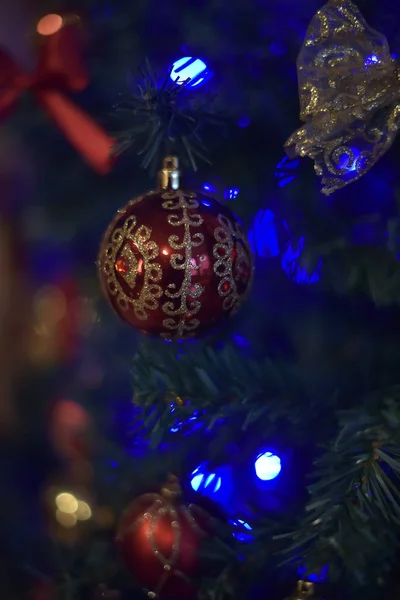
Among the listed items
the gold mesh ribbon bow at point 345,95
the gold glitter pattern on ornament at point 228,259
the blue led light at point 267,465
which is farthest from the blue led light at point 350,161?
the blue led light at point 267,465

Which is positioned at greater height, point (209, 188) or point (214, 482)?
point (209, 188)

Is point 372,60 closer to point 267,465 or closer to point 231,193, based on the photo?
point 231,193

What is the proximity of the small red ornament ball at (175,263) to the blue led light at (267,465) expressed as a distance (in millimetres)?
194

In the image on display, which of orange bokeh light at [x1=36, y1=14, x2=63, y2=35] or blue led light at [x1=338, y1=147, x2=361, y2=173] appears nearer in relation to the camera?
blue led light at [x1=338, y1=147, x2=361, y2=173]

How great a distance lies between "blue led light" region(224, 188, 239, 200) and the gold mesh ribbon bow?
20 centimetres

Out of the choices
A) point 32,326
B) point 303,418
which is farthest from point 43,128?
point 303,418

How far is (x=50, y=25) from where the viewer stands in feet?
2.47

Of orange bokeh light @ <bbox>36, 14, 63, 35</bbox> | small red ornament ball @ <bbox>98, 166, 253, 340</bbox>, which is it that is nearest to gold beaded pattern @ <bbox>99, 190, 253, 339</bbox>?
small red ornament ball @ <bbox>98, 166, 253, 340</bbox>

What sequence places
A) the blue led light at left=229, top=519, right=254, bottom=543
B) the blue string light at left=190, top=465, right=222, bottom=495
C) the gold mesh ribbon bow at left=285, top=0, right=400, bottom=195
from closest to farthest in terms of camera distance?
the gold mesh ribbon bow at left=285, top=0, right=400, bottom=195, the blue led light at left=229, top=519, right=254, bottom=543, the blue string light at left=190, top=465, right=222, bottom=495

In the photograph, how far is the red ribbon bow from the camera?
74 centimetres

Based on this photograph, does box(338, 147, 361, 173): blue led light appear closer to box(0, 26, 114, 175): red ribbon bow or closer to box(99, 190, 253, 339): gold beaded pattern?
box(99, 190, 253, 339): gold beaded pattern

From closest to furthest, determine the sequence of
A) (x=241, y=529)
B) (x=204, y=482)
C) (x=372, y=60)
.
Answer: (x=372, y=60) → (x=241, y=529) → (x=204, y=482)

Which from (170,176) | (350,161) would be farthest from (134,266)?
(350,161)

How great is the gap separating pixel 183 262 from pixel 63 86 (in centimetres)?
41
